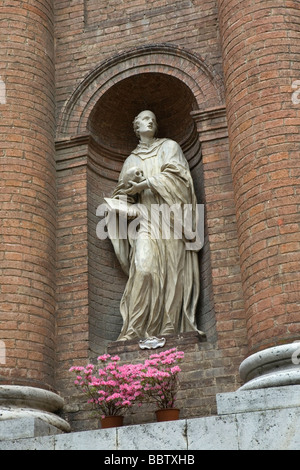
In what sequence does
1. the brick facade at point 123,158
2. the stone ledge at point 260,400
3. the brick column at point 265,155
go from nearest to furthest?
the stone ledge at point 260,400 < the brick column at point 265,155 < the brick facade at point 123,158

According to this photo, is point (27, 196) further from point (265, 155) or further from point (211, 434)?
point (211, 434)

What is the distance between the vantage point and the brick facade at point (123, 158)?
871 cm

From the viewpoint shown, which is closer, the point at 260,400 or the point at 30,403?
the point at 260,400

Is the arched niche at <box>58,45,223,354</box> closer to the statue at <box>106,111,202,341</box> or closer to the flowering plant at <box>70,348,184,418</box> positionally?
the statue at <box>106,111,202,341</box>

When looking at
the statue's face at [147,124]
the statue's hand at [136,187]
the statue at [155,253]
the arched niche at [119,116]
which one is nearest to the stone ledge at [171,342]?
the statue at [155,253]

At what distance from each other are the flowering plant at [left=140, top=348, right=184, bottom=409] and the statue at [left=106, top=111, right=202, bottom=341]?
0.96m

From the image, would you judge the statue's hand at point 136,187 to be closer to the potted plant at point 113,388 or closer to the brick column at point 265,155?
the brick column at point 265,155

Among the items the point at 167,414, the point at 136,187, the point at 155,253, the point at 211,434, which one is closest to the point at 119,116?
the point at 136,187

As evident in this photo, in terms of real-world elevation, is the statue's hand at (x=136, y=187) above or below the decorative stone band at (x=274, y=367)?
above

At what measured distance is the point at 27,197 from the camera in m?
9.84

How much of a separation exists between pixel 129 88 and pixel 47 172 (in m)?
1.92

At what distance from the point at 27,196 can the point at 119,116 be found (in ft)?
7.58

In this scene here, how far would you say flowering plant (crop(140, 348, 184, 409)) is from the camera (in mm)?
8328
